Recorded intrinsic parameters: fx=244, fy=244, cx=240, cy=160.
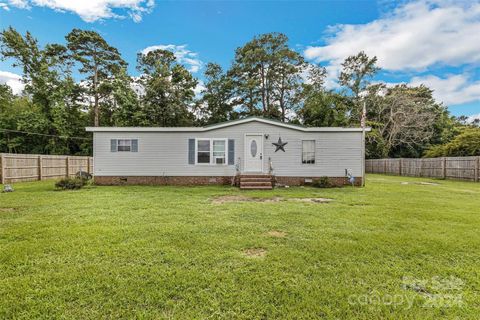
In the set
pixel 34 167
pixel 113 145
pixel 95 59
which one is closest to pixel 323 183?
pixel 113 145

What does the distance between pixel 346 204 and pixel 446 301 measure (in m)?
4.70

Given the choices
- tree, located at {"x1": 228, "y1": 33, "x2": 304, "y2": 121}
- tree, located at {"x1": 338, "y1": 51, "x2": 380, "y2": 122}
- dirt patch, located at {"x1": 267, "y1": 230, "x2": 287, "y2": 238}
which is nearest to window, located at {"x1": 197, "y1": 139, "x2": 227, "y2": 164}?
dirt patch, located at {"x1": 267, "y1": 230, "x2": 287, "y2": 238}

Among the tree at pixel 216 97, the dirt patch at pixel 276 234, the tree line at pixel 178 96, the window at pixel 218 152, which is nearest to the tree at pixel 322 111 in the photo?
the tree line at pixel 178 96

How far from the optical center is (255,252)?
3.46 metres

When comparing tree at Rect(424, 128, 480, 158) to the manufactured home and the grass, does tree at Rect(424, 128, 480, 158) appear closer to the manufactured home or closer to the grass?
the manufactured home

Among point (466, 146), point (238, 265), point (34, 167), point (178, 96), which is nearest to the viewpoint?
point (238, 265)

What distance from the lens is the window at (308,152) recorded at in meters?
11.3

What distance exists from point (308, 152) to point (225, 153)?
12.6 ft

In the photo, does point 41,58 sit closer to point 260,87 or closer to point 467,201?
point 260,87

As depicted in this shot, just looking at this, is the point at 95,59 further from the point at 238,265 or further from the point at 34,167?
the point at 238,265

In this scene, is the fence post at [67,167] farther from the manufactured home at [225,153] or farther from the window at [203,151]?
the window at [203,151]

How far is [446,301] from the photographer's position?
2.35 meters

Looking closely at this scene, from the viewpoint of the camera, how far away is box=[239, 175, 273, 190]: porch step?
10.1 meters

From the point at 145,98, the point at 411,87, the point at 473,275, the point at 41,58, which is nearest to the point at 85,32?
the point at 41,58
